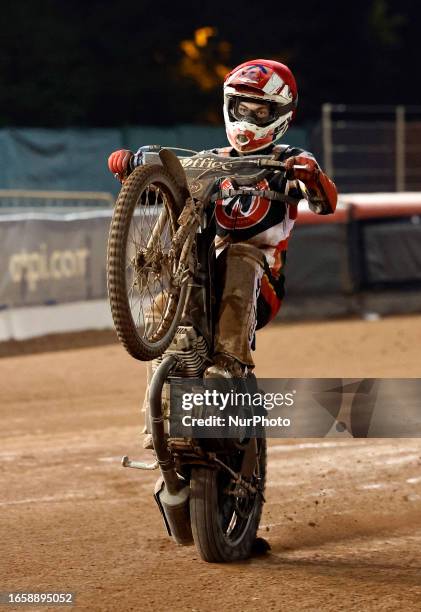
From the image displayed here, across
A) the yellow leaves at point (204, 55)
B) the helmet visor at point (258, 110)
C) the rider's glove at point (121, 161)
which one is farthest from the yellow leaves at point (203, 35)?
the rider's glove at point (121, 161)

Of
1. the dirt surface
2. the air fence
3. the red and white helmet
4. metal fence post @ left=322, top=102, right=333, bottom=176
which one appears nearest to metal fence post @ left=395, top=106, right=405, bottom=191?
metal fence post @ left=322, top=102, right=333, bottom=176

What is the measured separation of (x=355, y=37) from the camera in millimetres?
35219

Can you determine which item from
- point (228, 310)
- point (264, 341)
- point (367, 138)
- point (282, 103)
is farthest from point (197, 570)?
point (367, 138)

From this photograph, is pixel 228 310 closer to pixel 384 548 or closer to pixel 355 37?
pixel 384 548

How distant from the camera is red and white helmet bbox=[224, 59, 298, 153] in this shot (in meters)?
5.86

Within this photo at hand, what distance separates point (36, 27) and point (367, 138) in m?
10.2

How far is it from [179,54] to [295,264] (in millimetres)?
17778

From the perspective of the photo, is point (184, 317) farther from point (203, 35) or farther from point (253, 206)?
point (203, 35)

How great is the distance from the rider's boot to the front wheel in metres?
0.53

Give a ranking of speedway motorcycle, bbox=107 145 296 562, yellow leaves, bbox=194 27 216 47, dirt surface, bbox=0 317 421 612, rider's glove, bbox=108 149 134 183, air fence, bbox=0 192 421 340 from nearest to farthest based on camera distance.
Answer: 1. dirt surface, bbox=0 317 421 612
2. speedway motorcycle, bbox=107 145 296 562
3. rider's glove, bbox=108 149 134 183
4. air fence, bbox=0 192 421 340
5. yellow leaves, bbox=194 27 216 47

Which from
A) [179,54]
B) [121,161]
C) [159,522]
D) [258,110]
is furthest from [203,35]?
[121,161]

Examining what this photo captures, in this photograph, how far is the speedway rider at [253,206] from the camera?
5.65 meters

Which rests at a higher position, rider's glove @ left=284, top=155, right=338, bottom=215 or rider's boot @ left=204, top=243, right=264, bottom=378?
rider's glove @ left=284, top=155, right=338, bottom=215

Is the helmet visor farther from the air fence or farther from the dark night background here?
the dark night background
